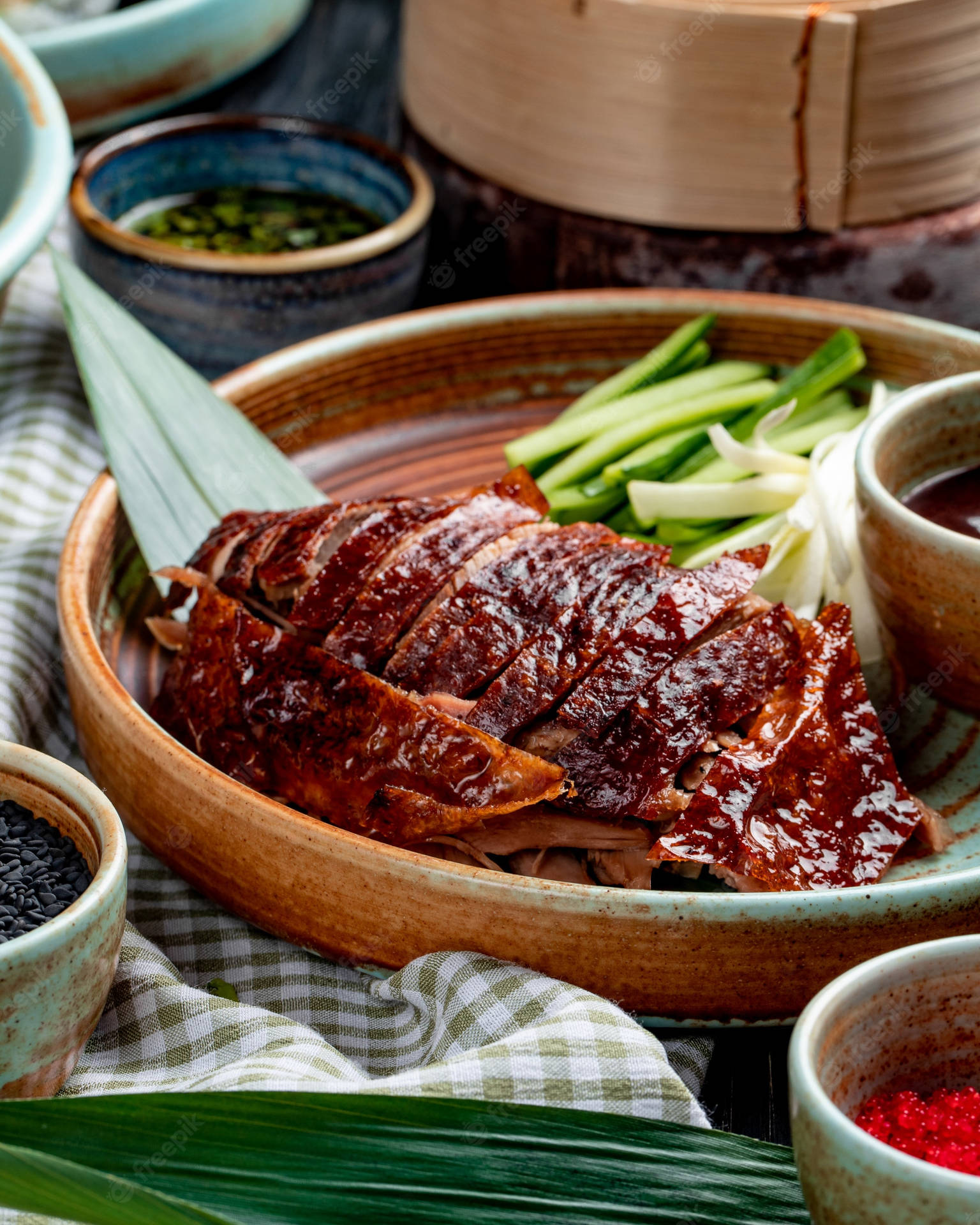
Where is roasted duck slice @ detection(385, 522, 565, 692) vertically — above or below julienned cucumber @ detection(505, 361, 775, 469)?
above

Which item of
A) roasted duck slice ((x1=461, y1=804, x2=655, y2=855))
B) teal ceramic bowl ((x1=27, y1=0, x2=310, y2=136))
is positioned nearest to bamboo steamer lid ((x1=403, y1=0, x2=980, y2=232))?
teal ceramic bowl ((x1=27, y1=0, x2=310, y2=136))

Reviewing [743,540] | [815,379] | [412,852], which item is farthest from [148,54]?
[412,852]

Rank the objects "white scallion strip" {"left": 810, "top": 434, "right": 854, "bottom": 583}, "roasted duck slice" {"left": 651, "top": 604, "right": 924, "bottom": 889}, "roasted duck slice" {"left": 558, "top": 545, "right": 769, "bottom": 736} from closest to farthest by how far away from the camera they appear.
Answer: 1. "roasted duck slice" {"left": 651, "top": 604, "right": 924, "bottom": 889}
2. "roasted duck slice" {"left": 558, "top": 545, "right": 769, "bottom": 736}
3. "white scallion strip" {"left": 810, "top": 434, "right": 854, "bottom": 583}

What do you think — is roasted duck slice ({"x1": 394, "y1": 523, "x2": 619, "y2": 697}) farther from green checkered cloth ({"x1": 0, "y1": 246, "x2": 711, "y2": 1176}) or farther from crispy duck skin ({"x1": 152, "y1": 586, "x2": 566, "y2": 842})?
green checkered cloth ({"x1": 0, "y1": 246, "x2": 711, "y2": 1176})

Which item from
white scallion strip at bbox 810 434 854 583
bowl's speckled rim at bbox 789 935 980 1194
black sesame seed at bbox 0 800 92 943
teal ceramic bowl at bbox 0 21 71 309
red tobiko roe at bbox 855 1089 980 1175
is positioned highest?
teal ceramic bowl at bbox 0 21 71 309

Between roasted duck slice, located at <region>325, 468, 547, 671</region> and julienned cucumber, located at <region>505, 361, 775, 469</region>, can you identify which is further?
julienned cucumber, located at <region>505, 361, 775, 469</region>

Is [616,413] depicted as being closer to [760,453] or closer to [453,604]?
[760,453]

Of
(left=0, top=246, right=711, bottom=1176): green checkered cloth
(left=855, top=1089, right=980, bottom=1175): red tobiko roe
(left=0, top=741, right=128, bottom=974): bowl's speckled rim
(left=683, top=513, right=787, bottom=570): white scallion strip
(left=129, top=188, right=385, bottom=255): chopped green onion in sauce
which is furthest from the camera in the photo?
(left=129, top=188, right=385, bottom=255): chopped green onion in sauce
